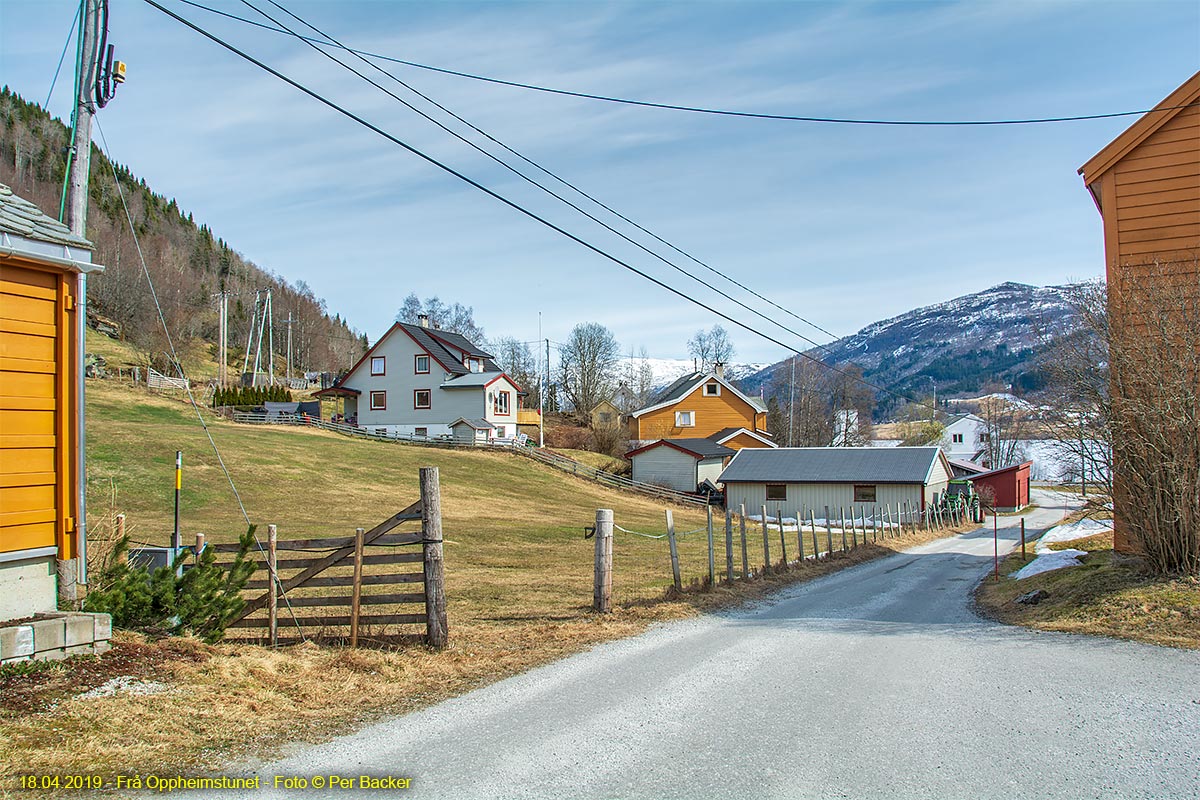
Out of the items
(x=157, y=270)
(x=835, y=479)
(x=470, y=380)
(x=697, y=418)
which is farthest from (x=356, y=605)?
(x=157, y=270)

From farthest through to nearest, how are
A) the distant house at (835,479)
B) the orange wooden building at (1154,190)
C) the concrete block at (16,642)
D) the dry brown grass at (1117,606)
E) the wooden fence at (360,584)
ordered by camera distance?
1. the distant house at (835,479)
2. the orange wooden building at (1154,190)
3. the dry brown grass at (1117,606)
4. the wooden fence at (360,584)
5. the concrete block at (16,642)

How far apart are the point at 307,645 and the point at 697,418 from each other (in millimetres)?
60637

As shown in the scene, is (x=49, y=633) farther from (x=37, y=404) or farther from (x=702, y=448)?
(x=702, y=448)

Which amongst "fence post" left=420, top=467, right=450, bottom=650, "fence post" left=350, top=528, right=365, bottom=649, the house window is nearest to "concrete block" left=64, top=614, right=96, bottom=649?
"fence post" left=350, top=528, right=365, bottom=649

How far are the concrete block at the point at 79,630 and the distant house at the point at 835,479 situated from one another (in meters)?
41.4

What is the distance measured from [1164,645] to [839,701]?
4837 mm

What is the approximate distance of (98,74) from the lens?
9.80m

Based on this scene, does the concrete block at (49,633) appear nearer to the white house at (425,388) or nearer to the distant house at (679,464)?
the distant house at (679,464)

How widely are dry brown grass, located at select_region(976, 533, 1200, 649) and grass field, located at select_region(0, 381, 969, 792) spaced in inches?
187

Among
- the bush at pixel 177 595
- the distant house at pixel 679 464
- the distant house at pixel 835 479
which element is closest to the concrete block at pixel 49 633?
the bush at pixel 177 595

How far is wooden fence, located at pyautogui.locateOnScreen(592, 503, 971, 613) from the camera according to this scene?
12.8 m

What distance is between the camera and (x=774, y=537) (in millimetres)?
34531

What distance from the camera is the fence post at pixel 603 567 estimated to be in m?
12.7

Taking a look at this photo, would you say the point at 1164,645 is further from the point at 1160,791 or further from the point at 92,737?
the point at 92,737
